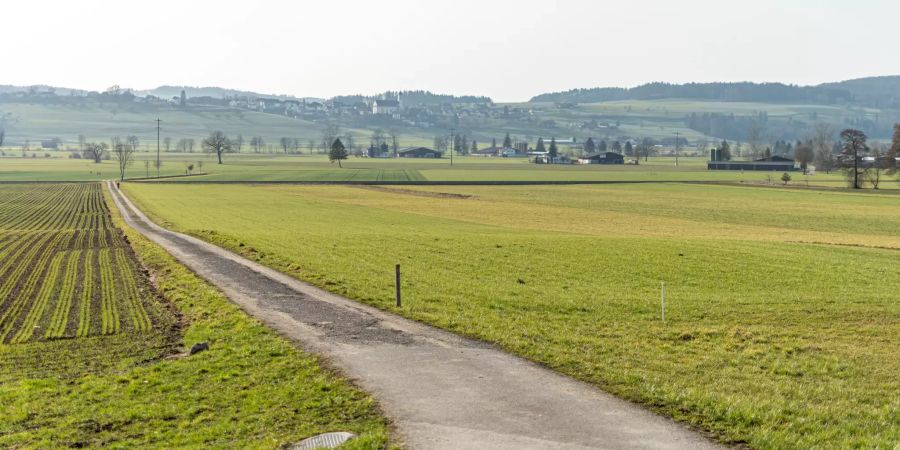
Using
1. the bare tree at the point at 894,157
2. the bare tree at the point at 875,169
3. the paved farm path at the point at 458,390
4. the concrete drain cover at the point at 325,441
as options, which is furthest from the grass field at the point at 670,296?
the bare tree at the point at 875,169

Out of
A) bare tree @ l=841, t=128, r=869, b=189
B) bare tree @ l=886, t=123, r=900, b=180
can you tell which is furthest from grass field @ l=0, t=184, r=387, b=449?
bare tree @ l=886, t=123, r=900, b=180

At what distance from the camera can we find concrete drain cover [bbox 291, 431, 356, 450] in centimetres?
1372

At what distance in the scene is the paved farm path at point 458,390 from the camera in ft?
45.6

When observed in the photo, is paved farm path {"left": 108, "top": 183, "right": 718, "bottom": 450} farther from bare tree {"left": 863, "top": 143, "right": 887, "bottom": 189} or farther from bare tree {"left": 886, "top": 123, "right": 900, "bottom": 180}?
bare tree {"left": 863, "top": 143, "right": 887, "bottom": 189}

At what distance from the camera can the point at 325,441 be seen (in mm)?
13930

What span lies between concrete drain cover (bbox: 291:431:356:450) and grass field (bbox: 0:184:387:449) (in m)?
0.22

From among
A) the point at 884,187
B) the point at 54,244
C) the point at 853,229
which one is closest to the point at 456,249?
the point at 54,244

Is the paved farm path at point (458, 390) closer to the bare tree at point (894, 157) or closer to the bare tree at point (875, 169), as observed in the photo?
the bare tree at point (894, 157)

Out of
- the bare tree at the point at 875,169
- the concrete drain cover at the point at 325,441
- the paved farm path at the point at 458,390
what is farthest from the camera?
the bare tree at the point at 875,169

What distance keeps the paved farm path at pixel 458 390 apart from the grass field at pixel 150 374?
722 millimetres

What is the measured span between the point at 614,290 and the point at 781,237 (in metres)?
31.1

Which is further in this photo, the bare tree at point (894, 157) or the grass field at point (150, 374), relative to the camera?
the bare tree at point (894, 157)

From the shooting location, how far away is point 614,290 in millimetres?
31422

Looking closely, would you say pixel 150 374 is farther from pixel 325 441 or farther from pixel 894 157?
pixel 894 157
